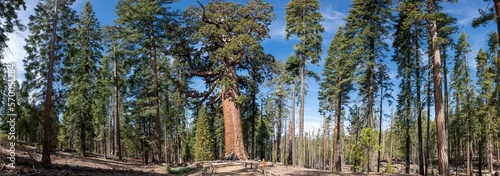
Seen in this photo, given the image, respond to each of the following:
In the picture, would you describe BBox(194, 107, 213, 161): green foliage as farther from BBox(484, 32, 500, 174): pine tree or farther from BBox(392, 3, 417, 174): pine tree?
BBox(484, 32, 500, 174): pine tree

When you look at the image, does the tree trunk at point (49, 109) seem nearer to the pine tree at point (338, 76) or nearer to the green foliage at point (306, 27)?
the green foliage at point (306, 27)

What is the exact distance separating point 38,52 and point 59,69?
2.80 m

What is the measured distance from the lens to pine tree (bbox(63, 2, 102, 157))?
85.6 feet

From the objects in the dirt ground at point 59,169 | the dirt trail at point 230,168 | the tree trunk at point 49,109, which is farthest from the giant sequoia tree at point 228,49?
the tree trunk at point 49,109

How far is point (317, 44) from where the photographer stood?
24547mm

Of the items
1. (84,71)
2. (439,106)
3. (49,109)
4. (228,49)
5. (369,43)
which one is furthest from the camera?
(84,71)

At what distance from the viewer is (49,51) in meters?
16.3

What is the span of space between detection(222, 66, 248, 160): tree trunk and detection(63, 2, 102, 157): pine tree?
48.9ft

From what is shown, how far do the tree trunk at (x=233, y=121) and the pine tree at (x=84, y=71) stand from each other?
14.9 metres

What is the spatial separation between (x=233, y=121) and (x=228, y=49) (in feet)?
13.9

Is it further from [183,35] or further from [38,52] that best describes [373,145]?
[38,52]

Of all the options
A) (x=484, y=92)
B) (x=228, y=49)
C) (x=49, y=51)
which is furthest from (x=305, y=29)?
(x=484, y=92)

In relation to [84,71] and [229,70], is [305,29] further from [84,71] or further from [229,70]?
[84,71]

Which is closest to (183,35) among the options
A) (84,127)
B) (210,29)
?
(210,29)
